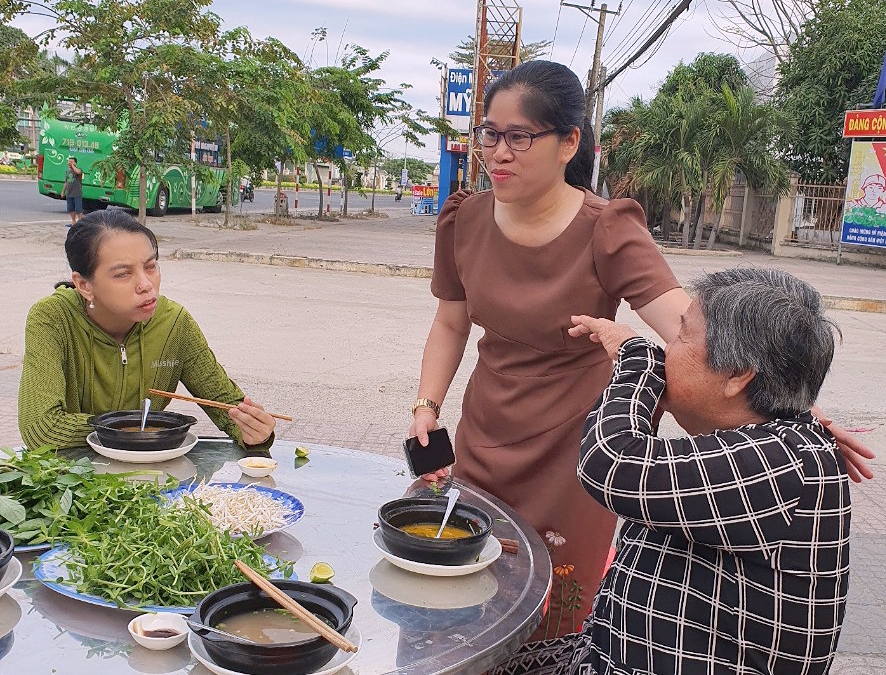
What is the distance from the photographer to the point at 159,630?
1.49 metres

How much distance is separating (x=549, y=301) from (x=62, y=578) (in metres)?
1.34

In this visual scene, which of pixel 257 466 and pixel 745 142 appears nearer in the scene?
pixel 257 466

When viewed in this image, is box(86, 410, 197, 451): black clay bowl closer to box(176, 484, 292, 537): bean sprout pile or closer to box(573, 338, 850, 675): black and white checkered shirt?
box(176, 484, 292, 537): bean sprout pile

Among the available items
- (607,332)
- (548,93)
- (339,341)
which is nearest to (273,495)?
(607,332)

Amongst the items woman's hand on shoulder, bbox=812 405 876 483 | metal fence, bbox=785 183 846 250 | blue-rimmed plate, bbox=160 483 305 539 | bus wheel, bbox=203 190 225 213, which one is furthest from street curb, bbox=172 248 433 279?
bus wheel, bbox=203 190 225 213

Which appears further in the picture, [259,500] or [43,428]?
[43,428]

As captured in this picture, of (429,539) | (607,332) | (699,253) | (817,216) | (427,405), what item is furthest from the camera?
(817,216)

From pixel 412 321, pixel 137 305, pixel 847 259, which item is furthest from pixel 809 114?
pixel 137 305

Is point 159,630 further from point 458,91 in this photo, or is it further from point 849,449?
point 458,91

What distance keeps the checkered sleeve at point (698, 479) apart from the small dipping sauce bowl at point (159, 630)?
78 cm

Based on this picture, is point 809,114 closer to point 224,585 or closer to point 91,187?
point 91,187

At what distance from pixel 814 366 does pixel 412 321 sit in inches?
341

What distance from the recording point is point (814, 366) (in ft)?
5.22

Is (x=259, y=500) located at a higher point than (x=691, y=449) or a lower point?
lower
